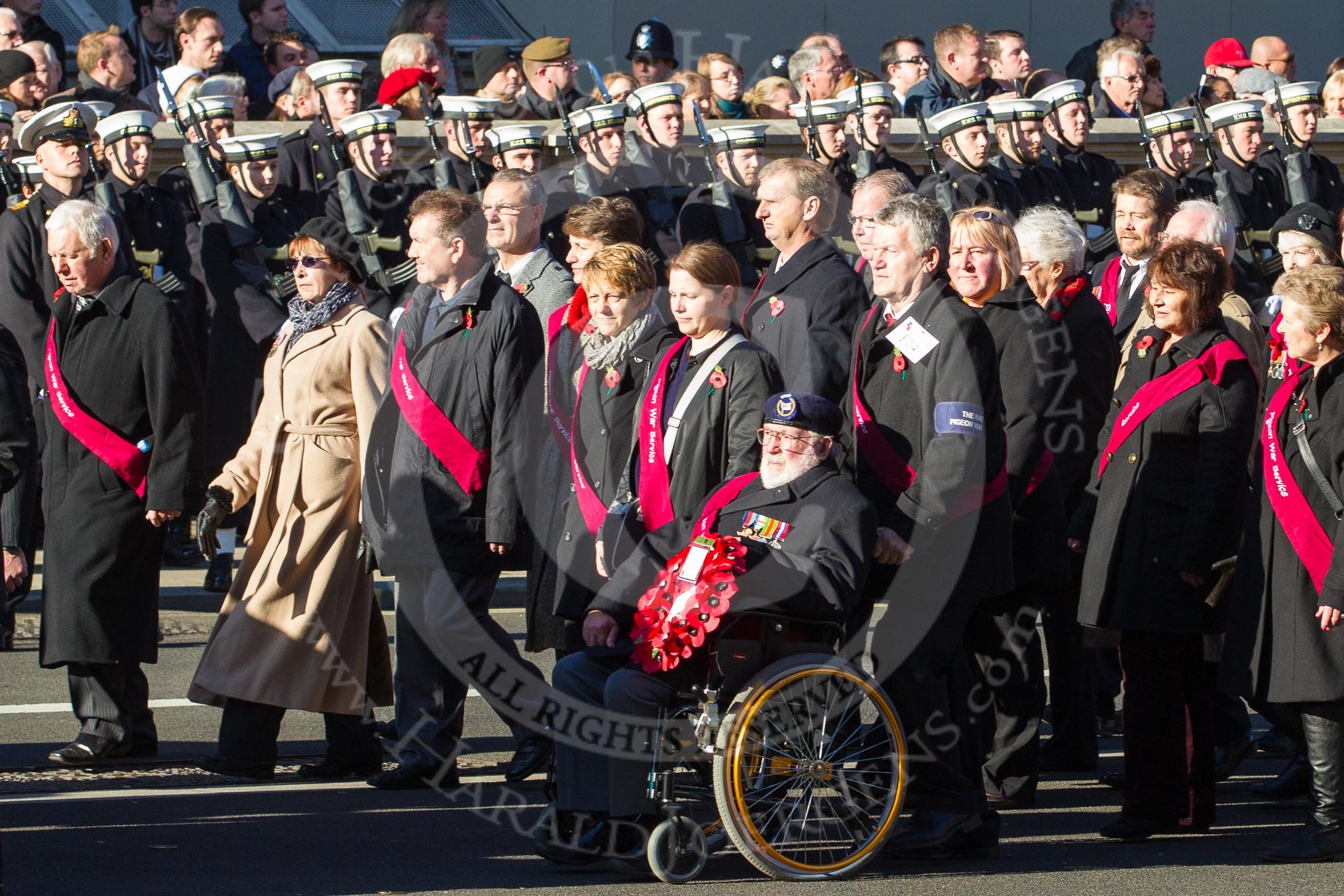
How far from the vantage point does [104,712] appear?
295 inches

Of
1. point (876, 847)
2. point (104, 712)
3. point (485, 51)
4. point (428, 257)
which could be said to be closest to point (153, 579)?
point (104, 712)

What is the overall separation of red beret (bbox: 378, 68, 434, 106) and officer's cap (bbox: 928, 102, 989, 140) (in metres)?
2.71

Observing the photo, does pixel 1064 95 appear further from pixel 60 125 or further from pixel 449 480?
pixel 449 480

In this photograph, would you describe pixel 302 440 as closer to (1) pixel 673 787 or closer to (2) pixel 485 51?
(1) pixel 673 787

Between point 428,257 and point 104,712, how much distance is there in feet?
6.08

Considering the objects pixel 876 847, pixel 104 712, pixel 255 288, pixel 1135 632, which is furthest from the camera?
pixel 255 288

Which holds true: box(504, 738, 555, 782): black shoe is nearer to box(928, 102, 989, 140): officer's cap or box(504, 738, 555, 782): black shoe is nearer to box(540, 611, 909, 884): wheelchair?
box(540, 611, 909, 884): wheelchair

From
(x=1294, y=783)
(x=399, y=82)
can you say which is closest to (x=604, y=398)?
(x=1294, y=783)

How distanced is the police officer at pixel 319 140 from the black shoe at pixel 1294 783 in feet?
19.3

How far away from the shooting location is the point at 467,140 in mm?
11609

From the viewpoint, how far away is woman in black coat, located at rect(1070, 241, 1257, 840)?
6.48 m

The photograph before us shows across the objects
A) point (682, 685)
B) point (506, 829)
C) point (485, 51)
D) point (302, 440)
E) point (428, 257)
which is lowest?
point (506, 829)

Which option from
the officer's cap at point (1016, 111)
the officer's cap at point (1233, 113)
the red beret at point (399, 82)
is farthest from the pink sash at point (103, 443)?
the officer's cap at point (1233, 113)

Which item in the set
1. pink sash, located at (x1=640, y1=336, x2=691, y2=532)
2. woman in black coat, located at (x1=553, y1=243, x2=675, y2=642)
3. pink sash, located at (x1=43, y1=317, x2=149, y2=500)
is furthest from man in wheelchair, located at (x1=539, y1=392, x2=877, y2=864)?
pink sash, located at (x1=43, y1=317, x2=149, y2=500)
